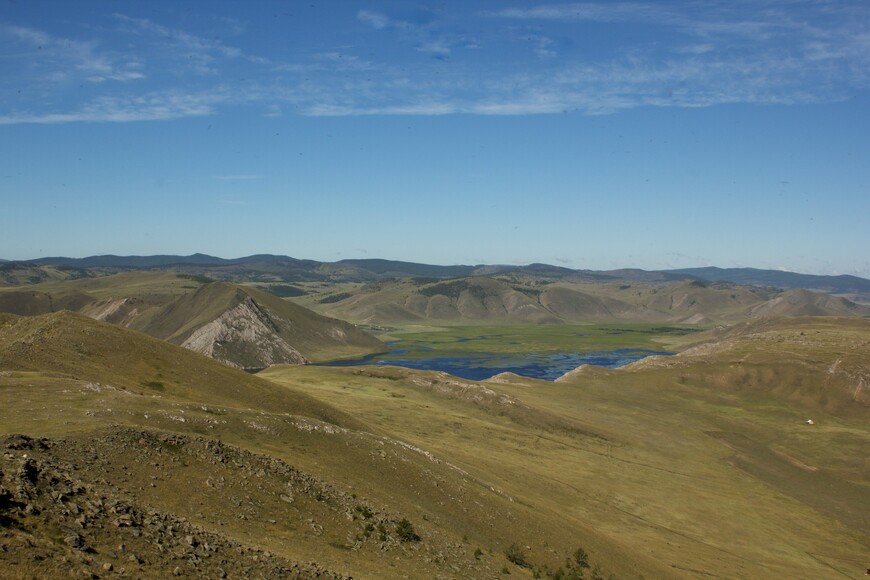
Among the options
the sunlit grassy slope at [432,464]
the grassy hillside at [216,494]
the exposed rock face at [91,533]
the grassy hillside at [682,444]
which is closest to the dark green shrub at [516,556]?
the grassy hillside at [216,494]

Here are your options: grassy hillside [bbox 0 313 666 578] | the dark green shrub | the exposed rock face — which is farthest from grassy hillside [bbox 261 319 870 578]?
the exposed rock face

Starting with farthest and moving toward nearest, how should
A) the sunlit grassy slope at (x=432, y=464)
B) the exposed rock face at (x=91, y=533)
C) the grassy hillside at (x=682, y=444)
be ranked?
1. the grassy hillside at (x=682, y=444)
2. the sunlit grassy slope at (x=432, y=464)
3. the exposed rock face at (x=91, y=533)

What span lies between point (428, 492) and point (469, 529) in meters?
5.45

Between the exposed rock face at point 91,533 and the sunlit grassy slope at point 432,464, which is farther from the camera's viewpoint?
the sunlit grassy slope at point 432,464

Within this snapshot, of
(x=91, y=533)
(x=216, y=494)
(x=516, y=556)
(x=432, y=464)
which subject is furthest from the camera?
(x=432, y=464)

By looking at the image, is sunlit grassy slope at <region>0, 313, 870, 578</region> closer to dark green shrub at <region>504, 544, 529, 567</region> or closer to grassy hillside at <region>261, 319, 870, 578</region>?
grassy hillside at <region>261, 319, 870, 578</region>

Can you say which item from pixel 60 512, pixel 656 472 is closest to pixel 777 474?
pixel 656 472

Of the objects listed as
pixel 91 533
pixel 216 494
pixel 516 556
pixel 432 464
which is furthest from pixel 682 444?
pixel 91 533

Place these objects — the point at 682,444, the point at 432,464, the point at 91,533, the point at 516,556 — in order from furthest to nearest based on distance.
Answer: the point at 682,444 → the point at 432,464 → the point at 516,556 → the point at 91,533

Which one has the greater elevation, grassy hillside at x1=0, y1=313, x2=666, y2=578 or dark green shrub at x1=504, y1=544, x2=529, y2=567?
grassy hillside at x1=0, y1=313, x2=666, y2=578

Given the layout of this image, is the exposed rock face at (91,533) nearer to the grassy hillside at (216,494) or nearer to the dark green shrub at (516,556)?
the grassy hillside at (216,494)

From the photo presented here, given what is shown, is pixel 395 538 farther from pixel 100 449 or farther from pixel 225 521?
pixel 100 449

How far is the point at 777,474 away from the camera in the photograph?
113 m

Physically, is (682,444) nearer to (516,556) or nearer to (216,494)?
(516,556)
